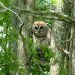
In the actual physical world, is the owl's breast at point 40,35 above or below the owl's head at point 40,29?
below

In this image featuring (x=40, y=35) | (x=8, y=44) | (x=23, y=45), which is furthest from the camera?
(x=40, y=35)

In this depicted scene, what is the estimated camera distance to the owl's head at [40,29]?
262 centimetres

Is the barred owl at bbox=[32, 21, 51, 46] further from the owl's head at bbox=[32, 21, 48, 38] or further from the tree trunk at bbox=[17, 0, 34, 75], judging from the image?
the tree trunk at bbox=[17, 0, 34, 75]

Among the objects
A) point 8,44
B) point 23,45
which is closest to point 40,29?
point 8,44

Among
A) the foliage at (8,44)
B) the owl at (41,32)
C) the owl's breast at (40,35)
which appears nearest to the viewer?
the foliage at (8,44)

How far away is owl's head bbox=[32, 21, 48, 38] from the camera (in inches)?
103

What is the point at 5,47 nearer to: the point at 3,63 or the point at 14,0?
the point at 3,63

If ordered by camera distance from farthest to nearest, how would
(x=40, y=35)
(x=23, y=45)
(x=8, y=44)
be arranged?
(x=40, y=35)
(x=8, y=44)
(x=23, y=45)

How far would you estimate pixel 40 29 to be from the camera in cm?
278

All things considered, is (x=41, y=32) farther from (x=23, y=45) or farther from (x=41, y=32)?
(x=23, y=45)

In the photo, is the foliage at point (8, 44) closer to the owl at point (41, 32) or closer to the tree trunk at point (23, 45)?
the tree trunk at point (23, 45)

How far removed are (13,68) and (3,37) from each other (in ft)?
0.94

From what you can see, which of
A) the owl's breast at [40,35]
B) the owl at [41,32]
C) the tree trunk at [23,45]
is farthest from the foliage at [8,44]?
the owl's breast at [40,35]

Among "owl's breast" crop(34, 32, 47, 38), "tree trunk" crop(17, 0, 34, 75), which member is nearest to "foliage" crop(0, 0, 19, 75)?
"tree trunk" crop(17, 0, 34, 75)
